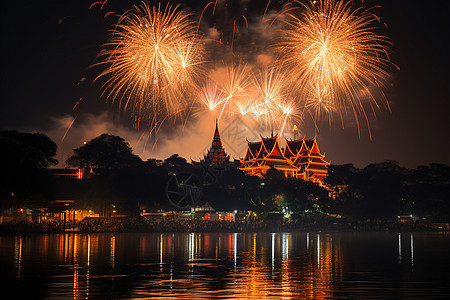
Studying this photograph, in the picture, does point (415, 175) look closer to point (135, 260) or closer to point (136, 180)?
point (136, 180)

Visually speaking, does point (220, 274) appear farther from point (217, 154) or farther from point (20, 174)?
point (217, 154)

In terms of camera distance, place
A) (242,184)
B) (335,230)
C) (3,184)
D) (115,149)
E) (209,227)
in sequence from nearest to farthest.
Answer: (3,184)
(209,227)
(335,230)
(242,184)
(115,149)

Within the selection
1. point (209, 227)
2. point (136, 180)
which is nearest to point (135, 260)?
point (209, 227)

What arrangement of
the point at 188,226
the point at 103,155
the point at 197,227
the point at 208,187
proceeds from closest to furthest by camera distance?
1. the point at 188,226
2. the point at 197,227
3. the point at 208,187
4. the point at 103,155

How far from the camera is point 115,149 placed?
100 m

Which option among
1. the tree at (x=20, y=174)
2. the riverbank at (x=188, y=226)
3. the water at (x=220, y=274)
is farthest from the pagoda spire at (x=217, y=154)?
the water at (x=220, y=274)

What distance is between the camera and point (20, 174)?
57.9m

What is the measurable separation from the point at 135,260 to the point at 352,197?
60.6m

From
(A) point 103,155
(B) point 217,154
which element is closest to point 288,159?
(B) point 217,154

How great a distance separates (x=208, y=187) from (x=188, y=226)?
46.2 feet

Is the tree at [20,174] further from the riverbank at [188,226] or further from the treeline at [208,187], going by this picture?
the riverbank at [188,226]

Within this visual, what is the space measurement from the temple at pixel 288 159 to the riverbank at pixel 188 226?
32670mm

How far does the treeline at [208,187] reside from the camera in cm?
6104

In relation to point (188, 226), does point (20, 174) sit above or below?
above
